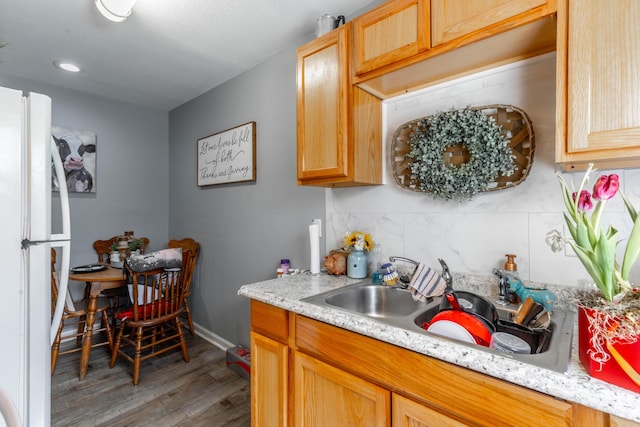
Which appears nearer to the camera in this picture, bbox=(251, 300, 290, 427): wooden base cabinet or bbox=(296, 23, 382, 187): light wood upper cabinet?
bbox=(251, 300, 290, 427): wooden base cabinet

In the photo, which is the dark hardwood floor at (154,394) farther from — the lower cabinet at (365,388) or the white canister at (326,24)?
the white canister at (326,24)

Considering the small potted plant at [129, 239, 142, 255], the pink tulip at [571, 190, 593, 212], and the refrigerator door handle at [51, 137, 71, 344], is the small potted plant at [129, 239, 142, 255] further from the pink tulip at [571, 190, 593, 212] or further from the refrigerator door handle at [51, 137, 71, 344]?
the pink tulip at [571, 190, 593, 212]

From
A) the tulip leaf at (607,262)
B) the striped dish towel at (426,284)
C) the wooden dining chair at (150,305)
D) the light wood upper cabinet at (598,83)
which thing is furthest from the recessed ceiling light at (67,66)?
the tulip leaf at (607,262)

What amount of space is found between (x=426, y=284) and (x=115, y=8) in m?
2.13

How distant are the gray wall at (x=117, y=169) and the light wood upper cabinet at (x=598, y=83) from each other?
3.70 meters

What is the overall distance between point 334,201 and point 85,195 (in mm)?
2644

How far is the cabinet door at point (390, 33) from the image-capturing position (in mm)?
1263

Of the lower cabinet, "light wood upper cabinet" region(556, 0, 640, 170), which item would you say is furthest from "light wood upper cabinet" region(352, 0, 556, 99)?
the lower cabinet

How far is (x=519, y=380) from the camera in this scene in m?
0.75

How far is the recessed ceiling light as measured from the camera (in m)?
2.48

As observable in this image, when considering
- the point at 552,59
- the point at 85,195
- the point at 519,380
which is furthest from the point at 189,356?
the point at 552,59

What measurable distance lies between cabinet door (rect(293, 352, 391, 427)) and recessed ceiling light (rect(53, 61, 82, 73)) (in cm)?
288

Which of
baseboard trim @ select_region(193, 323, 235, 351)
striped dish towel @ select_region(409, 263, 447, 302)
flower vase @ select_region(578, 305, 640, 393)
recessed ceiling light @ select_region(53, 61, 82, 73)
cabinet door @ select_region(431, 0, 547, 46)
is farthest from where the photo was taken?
baseboard trim @ select_region(193, 323, 235, 351)

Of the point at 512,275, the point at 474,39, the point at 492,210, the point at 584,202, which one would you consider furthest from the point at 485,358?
the point at 474,39
